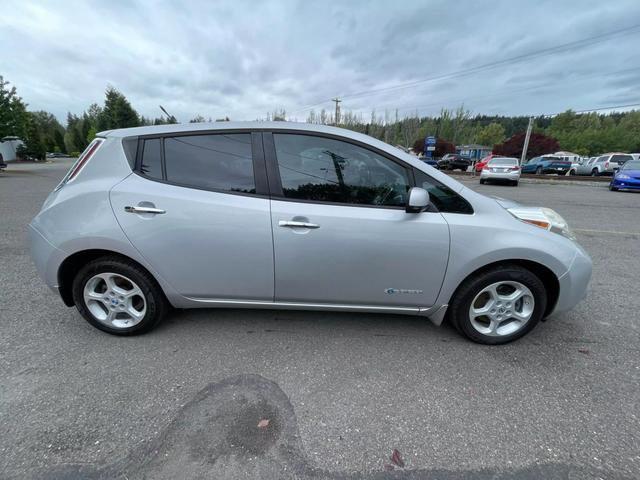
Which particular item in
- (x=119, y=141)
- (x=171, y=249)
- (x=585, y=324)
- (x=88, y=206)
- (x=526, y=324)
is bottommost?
(x=585, y=324)

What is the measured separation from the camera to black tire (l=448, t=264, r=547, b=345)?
239 centimetres

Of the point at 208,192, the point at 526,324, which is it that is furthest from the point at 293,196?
the point at 526,324

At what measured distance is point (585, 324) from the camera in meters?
2.87

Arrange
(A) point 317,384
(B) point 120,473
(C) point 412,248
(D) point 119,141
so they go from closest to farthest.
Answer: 1. (B) point 120,473
2. (A) point 317,384
3. (C) point 412,248
4. (D) point 119,141

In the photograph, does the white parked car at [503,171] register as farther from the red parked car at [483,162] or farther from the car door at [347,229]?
the car door at [347,229]

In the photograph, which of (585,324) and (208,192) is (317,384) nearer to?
(208,192)

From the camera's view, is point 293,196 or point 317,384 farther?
point 293,196

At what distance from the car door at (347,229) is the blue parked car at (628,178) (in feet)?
54.6

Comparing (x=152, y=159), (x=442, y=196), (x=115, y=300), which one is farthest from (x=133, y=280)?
(x=442, y=196)

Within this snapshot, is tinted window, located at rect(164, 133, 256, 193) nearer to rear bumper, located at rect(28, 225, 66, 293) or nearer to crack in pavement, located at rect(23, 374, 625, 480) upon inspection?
rear bumper, located at rect(28, 225, 66, 293)

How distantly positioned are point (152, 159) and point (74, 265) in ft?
3.63

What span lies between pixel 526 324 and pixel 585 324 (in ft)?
2.79

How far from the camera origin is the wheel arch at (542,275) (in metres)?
2.41

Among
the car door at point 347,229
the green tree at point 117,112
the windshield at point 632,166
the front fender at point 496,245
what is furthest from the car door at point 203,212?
the green tree at point 117,112
